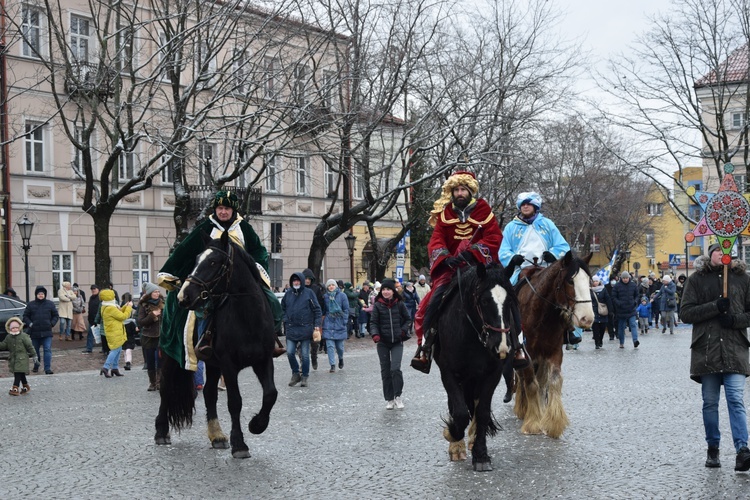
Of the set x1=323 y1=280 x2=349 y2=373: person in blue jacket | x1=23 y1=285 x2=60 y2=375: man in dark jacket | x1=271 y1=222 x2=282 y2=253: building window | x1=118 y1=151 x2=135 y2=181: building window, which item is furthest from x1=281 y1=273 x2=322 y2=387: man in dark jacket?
x1=271 y1=222 x2=282 y2=253: building window

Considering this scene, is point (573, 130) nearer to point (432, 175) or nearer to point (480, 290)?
point (432, 175)

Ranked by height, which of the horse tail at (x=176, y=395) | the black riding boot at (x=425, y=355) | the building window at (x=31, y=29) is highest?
the building window at (x=31, y=29)

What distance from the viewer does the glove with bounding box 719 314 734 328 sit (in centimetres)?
887

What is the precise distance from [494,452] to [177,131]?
648 inches

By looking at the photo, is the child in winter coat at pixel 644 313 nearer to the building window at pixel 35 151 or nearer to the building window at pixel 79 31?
the building window at pixel 79 31

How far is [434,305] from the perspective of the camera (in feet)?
32.3

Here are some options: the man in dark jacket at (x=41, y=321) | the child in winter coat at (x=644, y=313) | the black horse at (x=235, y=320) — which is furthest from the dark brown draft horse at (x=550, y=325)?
the child in winter coat at (x=644, y=313)

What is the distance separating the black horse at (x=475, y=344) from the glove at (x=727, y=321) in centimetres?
173

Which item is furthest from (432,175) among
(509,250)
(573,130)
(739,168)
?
(739,168)

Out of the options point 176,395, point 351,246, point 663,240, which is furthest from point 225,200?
point 663,240

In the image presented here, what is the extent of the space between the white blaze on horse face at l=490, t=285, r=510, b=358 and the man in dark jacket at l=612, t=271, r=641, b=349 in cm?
1877

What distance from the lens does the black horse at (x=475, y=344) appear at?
8.98 metres

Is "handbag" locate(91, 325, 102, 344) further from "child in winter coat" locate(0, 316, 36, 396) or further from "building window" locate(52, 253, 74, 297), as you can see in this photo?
"building window" locate(52, 253, 74, 297)

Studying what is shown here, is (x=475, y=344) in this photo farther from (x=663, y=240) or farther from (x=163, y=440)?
(x=663, y=240)
